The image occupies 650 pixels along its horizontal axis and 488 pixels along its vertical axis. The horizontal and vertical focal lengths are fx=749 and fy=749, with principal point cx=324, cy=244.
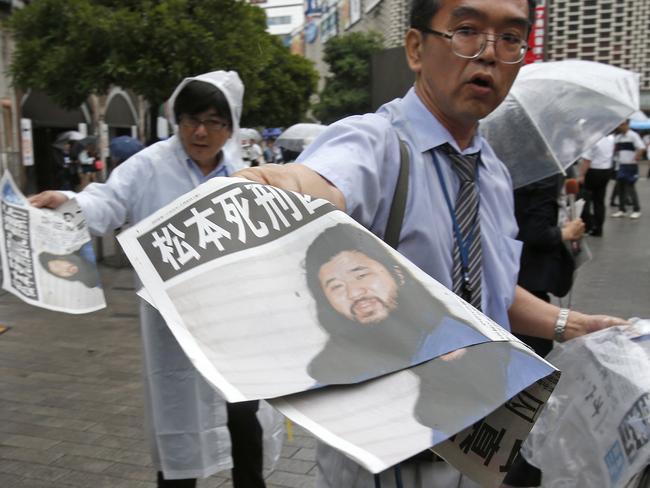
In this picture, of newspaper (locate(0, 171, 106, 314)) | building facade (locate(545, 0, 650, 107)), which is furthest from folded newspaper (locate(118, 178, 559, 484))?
building facade (locate(545, 0, 650, 107))

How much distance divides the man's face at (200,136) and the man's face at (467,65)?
162 cm

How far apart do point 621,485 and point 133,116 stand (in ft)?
95.1

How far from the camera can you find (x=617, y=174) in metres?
13.8

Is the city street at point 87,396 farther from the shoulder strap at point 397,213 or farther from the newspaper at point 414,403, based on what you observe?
the newspaper at point 414,403

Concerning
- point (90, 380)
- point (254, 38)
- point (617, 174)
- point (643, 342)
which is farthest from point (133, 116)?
point (643, 342)

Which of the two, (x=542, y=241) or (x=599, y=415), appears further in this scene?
(x=542, y=241)

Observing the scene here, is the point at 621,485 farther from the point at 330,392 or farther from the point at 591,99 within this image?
the point at 591,99

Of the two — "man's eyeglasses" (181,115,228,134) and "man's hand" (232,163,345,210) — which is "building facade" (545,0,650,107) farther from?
"man's hand" (232,163,345,210)

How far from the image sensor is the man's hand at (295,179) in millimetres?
1200

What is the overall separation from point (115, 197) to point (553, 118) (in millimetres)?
2252

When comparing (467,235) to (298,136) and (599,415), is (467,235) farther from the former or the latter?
(298,136)

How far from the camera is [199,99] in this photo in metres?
3.04

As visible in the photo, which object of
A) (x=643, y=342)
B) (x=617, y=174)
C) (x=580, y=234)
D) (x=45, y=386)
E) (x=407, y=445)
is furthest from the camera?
(x=617, y=174)

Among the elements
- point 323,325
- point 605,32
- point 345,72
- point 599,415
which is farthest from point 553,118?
point 345,72
